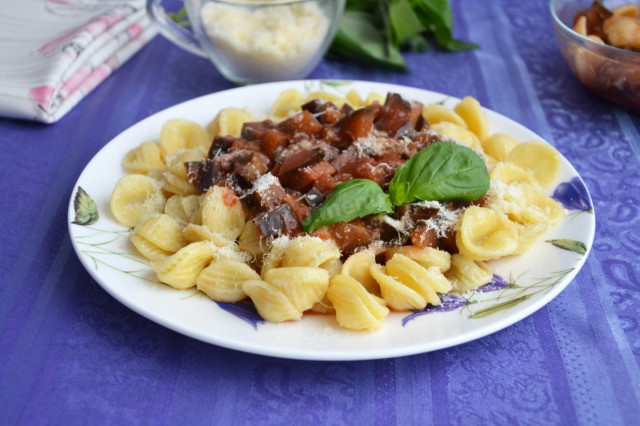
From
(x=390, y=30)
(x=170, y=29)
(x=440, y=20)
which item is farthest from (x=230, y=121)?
(x=440, y=20)

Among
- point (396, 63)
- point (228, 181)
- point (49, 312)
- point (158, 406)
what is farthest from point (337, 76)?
point (158, 406)

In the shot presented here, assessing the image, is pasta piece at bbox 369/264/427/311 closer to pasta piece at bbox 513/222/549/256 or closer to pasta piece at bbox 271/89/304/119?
pasta piece at bbox 513/222/549/256

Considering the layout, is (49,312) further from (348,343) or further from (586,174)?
(586,174)

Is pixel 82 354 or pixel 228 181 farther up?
pixel 228 181

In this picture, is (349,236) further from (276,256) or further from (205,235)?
(205,235)

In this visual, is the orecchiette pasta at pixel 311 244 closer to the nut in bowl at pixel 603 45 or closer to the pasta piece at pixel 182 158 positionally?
the pasta piece at pixel 182 158

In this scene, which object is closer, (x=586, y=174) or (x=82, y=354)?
(x=82, y=354)

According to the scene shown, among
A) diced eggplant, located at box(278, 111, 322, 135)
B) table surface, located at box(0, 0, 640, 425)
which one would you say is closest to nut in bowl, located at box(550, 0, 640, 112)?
table surface, located at box(0, 0, 640, 425)
